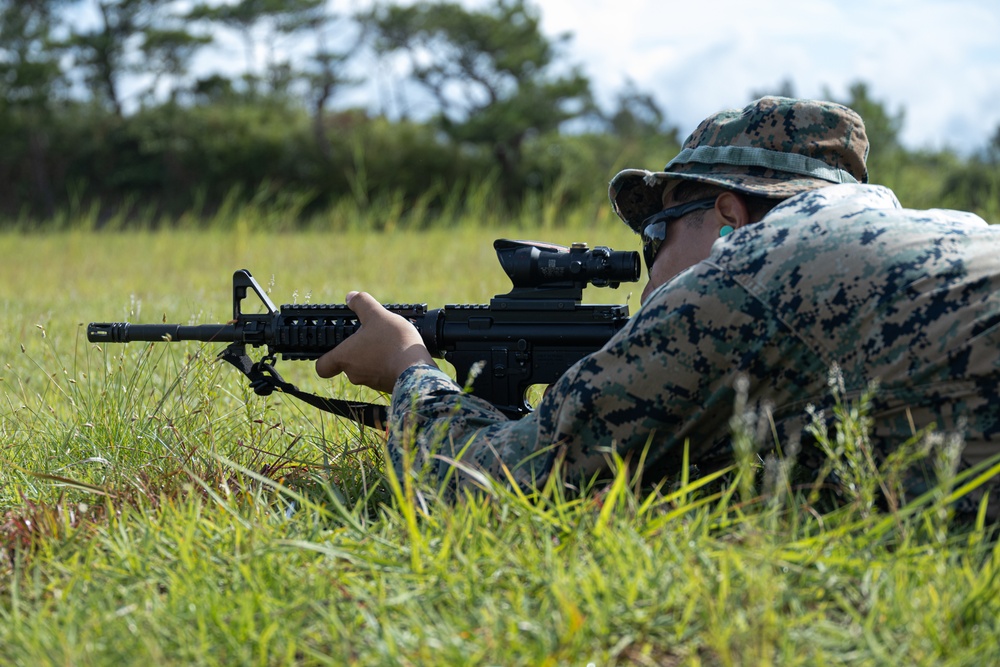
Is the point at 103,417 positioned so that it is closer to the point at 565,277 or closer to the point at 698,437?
the point at 565,277

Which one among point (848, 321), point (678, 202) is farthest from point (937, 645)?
point (678, 202)

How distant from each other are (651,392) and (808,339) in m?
0.40

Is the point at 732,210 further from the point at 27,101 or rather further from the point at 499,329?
the point at 27,101

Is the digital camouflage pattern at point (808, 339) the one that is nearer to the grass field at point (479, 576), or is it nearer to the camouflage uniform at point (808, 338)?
the camouflage uniform at point (808, 338)

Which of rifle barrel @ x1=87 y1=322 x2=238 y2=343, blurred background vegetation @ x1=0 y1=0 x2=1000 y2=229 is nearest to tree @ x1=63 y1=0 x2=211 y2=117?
blurred background vegetation @ x1=0 y1=0 x2=1000 y2=229

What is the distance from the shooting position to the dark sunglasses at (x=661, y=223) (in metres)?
3.00

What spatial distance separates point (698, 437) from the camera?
2607mm

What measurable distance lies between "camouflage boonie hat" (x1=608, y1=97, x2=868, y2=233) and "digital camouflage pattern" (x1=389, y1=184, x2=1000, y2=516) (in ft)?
1.20

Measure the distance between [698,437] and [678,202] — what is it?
2.81ft

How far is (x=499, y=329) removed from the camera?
340 centimetres

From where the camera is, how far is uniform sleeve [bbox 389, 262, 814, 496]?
2377 mm

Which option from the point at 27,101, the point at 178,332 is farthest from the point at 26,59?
the point at 178,332

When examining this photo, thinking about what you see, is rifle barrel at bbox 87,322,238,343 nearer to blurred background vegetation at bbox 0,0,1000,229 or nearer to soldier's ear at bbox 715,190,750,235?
soldier's ear at bbox 715,190,750,235

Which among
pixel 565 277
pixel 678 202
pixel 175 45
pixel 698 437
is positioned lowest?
pixel 698 437
